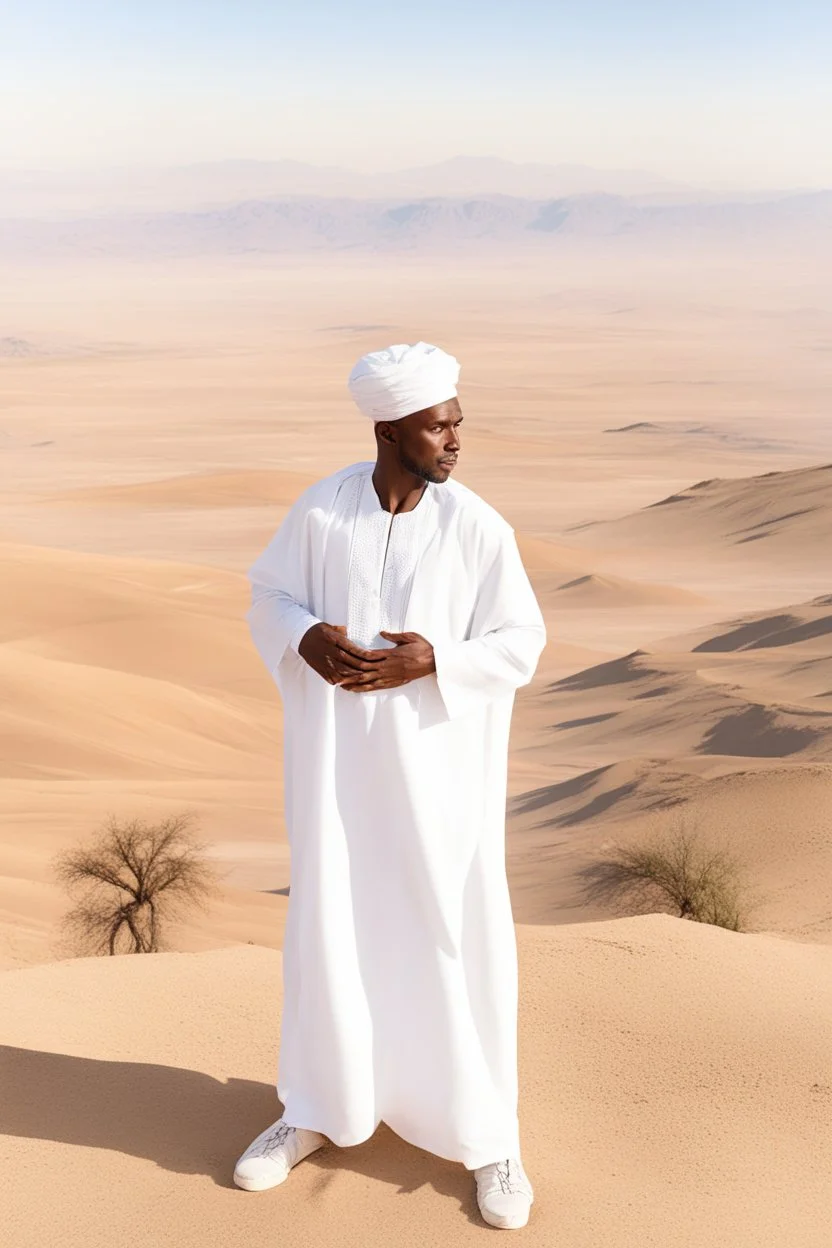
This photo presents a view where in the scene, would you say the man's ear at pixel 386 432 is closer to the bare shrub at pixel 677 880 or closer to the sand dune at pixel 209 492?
the bare shrub at pixel 677 880

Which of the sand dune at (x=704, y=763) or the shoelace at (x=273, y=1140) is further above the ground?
the shoelace at (x=273, y=1140)

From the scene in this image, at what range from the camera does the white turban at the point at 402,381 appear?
384 centimetres

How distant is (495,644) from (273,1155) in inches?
58.7

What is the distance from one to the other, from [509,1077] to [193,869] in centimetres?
687

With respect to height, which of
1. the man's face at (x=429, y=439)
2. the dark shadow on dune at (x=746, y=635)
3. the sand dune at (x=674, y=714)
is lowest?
the dark shadow on dune at (x=746, y=635)

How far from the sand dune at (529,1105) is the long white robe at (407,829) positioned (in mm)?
265

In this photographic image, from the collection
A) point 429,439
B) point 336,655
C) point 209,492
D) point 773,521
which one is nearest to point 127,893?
point 336,655

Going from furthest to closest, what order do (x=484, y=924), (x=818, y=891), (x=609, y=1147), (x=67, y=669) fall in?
1. (x=67, y=669)
2. (x=818, y=891)
3. (x=609, y=1147)
4. (x=484, y=924)

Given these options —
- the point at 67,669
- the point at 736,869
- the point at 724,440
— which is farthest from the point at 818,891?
the point at 724,440

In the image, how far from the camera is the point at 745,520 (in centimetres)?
4638

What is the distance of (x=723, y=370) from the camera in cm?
14600

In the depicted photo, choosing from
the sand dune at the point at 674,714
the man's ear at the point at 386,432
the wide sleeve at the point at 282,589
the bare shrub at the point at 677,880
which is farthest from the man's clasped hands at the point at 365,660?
the sand dune at the point at 674,714

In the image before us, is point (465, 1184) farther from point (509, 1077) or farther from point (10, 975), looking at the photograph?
point (10, 975)

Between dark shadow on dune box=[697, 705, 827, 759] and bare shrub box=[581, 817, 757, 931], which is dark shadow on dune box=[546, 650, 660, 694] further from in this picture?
bare shrub box=[581, 817, 757, 931]
